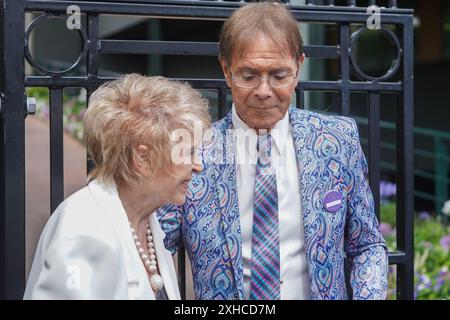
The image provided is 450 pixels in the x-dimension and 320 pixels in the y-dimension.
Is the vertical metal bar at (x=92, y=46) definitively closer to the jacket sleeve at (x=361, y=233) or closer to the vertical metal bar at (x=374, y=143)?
the jacket sleeve at (x=361, y=233)

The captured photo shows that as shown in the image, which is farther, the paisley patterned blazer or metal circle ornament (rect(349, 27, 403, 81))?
metal circle ornament (rect(349, 27, 403, 81))

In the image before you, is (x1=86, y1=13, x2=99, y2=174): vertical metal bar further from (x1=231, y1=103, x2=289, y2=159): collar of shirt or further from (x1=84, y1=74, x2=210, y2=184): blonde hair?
(x1=84, y1=74, x2=210, y2=184): blonde hair

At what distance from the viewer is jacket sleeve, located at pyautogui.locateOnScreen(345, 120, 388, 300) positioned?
265cm

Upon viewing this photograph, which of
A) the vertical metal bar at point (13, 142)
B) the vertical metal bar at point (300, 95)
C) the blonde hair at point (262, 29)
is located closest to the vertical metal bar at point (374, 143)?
the vertical metal bar at point (300, 95)

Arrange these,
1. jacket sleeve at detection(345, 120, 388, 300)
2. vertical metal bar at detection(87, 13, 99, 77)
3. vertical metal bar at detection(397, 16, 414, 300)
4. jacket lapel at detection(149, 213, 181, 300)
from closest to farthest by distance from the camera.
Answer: jacket lapel at detection(149, 213, 181, 300), jacket sleeve at detection(345, 120, 388, 300), vertical metal bar at detection(87, 13, 99, 77), vertical metal bar at detection(397, 16, 414, 300)

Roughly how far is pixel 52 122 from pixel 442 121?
11706 millimetres

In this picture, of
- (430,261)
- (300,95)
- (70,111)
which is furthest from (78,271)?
(70,111)

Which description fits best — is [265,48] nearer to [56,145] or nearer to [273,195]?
[273,195]

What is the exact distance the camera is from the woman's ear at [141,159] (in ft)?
7.12

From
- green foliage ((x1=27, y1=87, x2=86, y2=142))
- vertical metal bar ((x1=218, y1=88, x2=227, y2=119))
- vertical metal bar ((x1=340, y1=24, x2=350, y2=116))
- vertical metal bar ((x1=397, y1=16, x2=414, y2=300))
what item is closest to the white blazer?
vertical metal bar ((x1=218, y1=88, x2=227, y2=119))

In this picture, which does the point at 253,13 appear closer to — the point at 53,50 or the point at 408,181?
the point at 408,181

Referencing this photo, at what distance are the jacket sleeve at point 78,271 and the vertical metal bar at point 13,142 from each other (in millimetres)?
866

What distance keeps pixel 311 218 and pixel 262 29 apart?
61cm

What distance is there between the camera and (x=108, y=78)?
9.47ft
